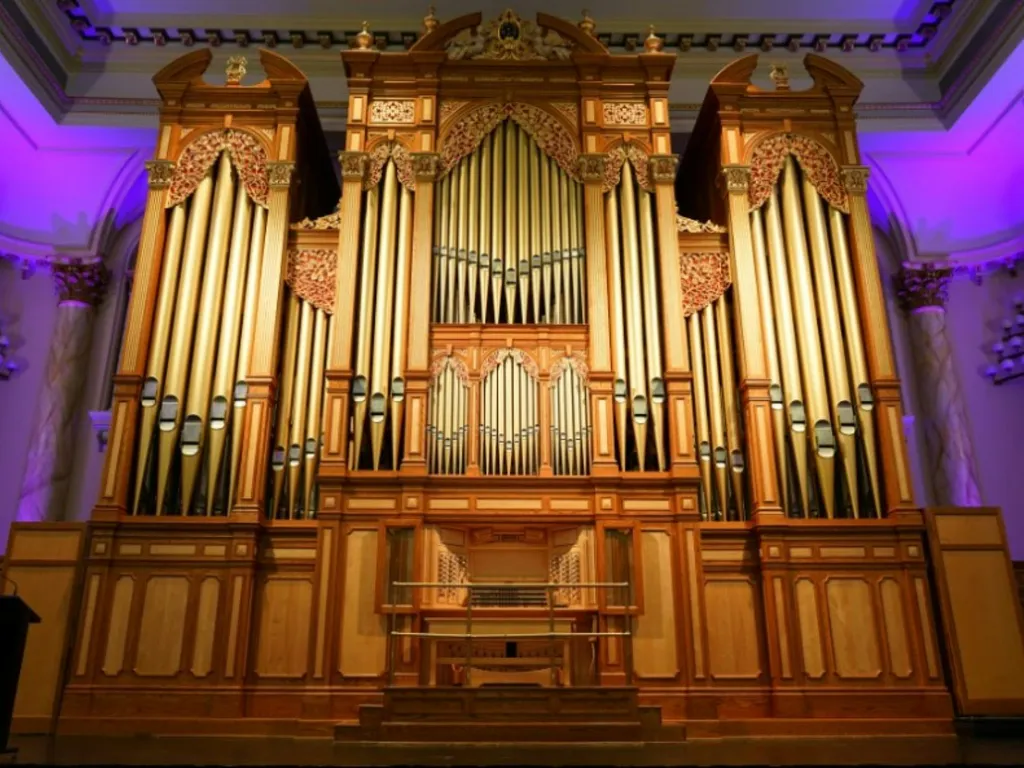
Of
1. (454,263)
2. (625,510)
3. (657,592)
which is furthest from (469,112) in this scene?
(657,592)

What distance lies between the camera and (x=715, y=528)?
25.2 ft

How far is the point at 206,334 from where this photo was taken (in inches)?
318

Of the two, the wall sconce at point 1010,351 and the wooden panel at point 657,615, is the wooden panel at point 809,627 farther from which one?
the wall sconce at point 1010,351

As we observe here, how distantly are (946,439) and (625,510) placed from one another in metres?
4.19

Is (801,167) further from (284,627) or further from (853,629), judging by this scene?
(284,627)

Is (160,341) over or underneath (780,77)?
underneath

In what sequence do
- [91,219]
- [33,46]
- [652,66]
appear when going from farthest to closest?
[91,219] < [33,46] < [652,66]

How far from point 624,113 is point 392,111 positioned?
216 centimetres

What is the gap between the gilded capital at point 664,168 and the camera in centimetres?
863

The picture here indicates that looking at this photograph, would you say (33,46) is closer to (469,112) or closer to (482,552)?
(469,112)

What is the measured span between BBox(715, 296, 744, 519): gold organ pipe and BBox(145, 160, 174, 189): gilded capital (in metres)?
5.03

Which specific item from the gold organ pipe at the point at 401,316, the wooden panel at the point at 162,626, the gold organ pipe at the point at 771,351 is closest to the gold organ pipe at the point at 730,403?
the gold organ pipe at the point at 771,351


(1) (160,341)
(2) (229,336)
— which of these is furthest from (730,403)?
(1) (160,341)

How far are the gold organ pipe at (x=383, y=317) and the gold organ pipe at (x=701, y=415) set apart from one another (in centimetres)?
258
